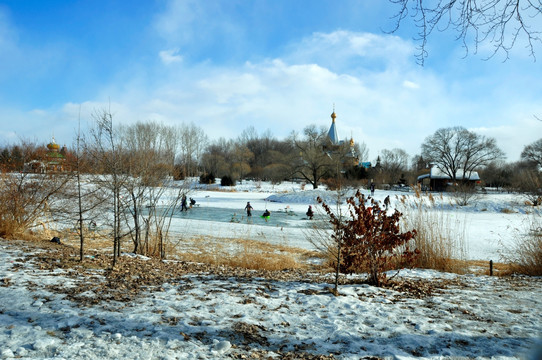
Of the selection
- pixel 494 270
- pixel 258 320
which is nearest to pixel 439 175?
pixel 494 270

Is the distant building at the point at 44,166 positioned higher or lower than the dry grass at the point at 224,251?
higher

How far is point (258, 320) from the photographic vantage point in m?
3.94

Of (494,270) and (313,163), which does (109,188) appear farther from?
(313,163)

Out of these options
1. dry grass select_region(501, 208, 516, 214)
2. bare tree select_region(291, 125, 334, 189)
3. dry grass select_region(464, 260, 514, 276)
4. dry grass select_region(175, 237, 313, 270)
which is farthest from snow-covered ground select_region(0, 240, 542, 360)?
bare tree select_region(291, 125, 334, 189)

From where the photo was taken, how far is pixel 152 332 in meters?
3.37

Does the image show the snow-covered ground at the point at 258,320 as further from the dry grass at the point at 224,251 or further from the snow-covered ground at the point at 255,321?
the dry grass at the point at 224,251

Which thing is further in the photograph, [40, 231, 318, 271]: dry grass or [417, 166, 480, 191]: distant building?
[417, 166, 480, 191]: distant building

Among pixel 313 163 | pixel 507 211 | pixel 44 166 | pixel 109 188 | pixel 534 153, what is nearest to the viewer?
pixel 109 188

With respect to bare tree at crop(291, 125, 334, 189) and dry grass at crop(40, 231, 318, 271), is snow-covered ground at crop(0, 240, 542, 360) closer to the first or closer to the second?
dry grass at crop(40, 231, 318, 271)

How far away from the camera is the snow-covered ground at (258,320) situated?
123 inches

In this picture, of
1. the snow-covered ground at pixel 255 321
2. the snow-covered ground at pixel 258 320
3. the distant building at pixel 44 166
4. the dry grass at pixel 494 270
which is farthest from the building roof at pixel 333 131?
the snow-covered ground at pixel 255 321

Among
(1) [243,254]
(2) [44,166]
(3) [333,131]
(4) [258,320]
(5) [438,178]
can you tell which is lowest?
(1) [243,254]

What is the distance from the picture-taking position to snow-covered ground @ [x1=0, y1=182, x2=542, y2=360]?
3121 mm

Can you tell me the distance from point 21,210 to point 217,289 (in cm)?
735
